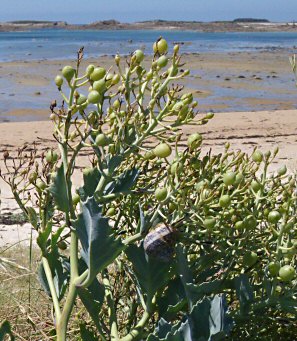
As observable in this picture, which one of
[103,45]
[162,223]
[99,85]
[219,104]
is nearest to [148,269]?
[162,223]

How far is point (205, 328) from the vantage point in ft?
5.22

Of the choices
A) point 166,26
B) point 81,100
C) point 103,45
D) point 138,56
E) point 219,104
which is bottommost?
point 166,26

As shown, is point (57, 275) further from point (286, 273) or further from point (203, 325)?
point (286, 273)

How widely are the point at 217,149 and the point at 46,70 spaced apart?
1729 centimetres

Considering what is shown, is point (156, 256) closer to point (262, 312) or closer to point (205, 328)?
point (205, 328)

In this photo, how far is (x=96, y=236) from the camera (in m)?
1.51

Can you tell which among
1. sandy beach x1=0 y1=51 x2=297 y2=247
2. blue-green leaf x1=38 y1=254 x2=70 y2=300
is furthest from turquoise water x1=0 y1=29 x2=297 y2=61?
blue-green leaf x1=38 y1=254 x2=70 y2=300

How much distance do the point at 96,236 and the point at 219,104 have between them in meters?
17.0

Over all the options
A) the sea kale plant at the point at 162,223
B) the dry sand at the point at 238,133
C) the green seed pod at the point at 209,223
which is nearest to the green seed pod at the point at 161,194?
the sea kale plant at the point at 162,223

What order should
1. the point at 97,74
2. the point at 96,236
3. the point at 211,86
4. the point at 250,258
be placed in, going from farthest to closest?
1. the point at 211,86
2. the point at 250,258
3. the point at 97,74
4. the point at 96,236

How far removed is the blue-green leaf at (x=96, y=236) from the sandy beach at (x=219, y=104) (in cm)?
124

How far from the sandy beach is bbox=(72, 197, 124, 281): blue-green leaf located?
4.07 ft

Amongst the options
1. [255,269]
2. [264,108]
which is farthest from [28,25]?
[255,269]

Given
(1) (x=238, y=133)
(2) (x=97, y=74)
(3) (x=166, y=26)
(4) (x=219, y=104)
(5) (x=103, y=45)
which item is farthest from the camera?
(3) (x=166, y=26)
